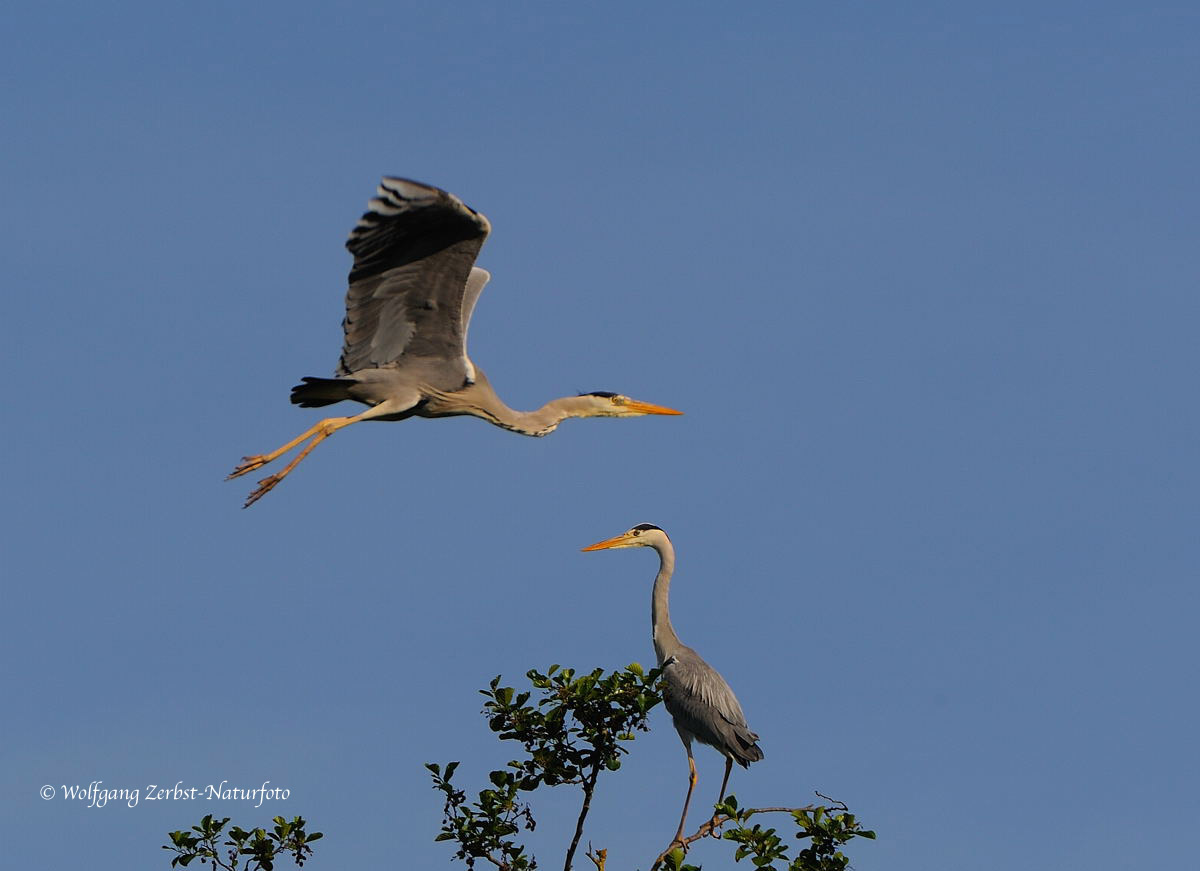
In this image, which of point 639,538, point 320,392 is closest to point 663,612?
point 639,538

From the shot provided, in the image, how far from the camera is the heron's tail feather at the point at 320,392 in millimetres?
12320

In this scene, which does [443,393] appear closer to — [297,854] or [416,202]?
[416,202]

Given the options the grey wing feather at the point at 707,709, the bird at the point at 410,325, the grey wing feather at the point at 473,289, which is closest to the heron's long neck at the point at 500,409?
the bird at the point at 410,325

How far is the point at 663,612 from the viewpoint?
45.4 feet

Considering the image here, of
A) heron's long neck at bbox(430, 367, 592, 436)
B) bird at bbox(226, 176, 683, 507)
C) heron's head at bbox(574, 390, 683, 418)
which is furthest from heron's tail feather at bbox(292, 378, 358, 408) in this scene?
heron's head at bbox(574, 390, 683, 418)

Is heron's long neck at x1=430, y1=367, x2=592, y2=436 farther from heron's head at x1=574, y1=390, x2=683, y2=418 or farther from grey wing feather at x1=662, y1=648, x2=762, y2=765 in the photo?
grey wing feather at x1=662, y1=648, x2=762, y2=765

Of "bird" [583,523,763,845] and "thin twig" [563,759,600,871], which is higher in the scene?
"bird" [583,523,763,845]

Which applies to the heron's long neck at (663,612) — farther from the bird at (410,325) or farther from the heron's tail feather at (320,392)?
the heron's tail feather at (320,392)

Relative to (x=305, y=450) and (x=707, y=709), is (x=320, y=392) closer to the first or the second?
(x=305, y=450)

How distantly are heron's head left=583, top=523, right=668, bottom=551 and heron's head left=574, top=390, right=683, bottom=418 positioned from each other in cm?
101

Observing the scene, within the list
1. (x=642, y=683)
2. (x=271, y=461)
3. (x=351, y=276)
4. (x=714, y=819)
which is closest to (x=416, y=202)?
(x=351, y=276)

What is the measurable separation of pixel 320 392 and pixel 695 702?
Result: 3.80m

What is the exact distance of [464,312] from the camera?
13477 mm

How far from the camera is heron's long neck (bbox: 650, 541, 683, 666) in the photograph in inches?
536
